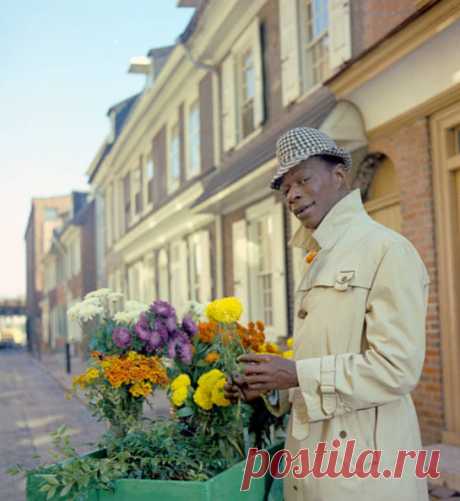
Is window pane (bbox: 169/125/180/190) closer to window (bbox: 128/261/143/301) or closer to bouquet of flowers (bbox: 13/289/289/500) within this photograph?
window (bbox: 128/261/143/301)

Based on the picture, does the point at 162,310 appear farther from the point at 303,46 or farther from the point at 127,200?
the point at 127,200

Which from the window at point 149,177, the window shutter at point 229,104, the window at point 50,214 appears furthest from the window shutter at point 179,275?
the window at point 50,214

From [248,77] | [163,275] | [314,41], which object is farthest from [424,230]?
[163,275]

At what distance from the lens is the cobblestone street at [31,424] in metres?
7.20

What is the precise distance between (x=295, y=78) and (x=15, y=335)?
2757 inches

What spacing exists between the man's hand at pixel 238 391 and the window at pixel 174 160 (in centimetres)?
1343

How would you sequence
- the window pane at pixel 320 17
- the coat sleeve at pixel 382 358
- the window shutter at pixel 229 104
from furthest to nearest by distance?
the window shutter at pixel 229 104, the window pane at pixel 320 17, the coat sleeve at pixel 382 358

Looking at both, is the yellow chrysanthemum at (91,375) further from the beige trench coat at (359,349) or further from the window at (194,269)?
the window at (194,269)

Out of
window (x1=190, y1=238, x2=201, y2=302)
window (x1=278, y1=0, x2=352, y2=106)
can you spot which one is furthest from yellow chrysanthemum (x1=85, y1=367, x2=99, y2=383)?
window (x1=190, y1=238, x2=201, y2=302)

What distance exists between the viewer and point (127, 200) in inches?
846

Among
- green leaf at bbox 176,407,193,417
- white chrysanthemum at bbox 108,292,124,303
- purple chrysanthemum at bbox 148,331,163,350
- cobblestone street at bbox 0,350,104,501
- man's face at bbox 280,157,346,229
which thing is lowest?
cobblestone street at bbox 0,350,104,501

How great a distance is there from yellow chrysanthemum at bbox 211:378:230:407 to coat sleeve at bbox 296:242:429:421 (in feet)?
1.68

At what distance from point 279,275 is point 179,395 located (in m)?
7.03

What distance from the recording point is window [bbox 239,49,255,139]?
10859mm
